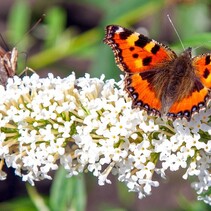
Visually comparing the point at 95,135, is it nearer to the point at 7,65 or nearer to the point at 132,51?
the point at 132,51

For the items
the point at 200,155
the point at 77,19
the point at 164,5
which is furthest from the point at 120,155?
the point at 77,19

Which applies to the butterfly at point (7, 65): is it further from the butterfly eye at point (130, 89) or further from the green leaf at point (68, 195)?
the butterfly eye at point (130, 89)

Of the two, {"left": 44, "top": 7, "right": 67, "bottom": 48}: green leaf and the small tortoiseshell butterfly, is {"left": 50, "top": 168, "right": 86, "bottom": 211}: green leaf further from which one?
{"left": 44, "top": 7, "right": 67, "bottom": 48}: green leaf

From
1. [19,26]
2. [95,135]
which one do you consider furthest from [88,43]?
[95,135]

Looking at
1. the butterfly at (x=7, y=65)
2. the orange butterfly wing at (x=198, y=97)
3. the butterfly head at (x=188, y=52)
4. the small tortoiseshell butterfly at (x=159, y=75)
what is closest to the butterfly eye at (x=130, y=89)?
the small tortoiseshell butterfly at (x=159, y=75)

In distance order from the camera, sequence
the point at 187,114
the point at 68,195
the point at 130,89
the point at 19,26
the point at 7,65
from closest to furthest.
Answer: the point at 187,114 < the point at 130,89 < the point at 7,65 < the point at 68,195 < the point at 19,26

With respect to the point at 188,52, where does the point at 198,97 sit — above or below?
below

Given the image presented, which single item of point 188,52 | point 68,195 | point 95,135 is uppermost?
point 188,52
